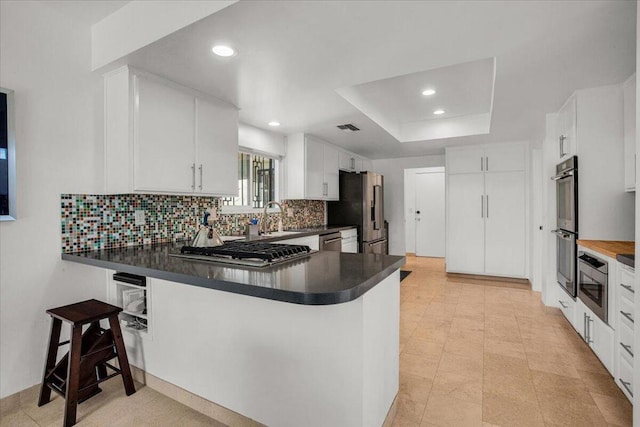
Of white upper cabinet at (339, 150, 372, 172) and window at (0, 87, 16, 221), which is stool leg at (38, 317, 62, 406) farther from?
white upper cabinet at (339, 150, 372, 172)

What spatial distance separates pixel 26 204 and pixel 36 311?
25.6 inches

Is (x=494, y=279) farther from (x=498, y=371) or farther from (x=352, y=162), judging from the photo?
(x=498, y=371)

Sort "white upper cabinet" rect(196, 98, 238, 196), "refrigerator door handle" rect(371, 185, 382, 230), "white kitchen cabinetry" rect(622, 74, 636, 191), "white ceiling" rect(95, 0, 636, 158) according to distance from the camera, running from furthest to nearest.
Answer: "refrigerator door handle" rect(371, 185, 382, 230) → "white upper cabinet" rect(196, 98, 238, 196) → "white kitchen cabinetry" rect(622, 74, 636, 191) → "white ceiling" rect(95, 0, 636, 158)

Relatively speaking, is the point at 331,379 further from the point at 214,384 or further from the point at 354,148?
the point at 354,148

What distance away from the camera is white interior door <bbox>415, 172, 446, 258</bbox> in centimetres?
720

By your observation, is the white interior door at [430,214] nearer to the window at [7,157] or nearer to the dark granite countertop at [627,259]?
the dark granite countertop at [627,259]

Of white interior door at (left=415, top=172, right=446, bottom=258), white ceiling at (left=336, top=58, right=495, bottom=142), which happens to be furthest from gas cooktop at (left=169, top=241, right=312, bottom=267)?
white interior door at (left=415, top=172, right=446, bottom=258)

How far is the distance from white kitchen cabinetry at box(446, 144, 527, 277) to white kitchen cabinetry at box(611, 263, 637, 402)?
300cm

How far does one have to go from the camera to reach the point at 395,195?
6566mm

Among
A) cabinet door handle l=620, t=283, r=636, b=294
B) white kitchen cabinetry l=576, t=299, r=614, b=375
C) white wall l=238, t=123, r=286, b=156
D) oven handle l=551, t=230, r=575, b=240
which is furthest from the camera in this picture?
white wall l=238, t=123, r=286, b=156

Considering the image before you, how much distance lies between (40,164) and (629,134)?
3979 millimetres

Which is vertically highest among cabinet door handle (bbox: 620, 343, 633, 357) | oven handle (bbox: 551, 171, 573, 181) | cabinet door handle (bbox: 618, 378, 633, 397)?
oven handle (bbox: 551, 171, 573, 181)

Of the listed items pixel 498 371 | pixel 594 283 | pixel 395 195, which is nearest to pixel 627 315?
pixel 594 283

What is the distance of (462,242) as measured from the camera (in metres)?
5.13
